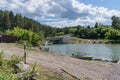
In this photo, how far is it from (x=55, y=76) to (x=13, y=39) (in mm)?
49877

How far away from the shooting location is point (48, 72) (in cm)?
1627

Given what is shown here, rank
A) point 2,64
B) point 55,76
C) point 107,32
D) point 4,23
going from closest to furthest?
1. point 2,64
2. point 55,76
3. point 4,23
4. point 107,32

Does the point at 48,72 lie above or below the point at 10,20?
below

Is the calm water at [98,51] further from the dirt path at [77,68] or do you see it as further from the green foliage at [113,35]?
→ the green foliage at [113,35]

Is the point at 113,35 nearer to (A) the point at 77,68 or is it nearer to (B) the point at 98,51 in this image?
(B) the point at 98,51

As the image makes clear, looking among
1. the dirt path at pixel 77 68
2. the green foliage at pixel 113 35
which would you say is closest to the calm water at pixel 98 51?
the dirt path at pixel 77 68

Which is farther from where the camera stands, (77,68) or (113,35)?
(113,35)

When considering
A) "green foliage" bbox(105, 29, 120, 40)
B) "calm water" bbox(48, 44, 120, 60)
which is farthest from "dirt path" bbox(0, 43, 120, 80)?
"green foliage" bbox(105, 29, 120, 40)

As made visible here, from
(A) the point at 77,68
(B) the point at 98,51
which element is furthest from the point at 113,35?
(A) the point at 77,68

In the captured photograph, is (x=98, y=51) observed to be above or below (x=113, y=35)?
below

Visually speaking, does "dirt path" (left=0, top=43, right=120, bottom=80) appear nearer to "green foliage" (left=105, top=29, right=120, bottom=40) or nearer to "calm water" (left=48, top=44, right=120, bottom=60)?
"calm water" (left=48, top=44, right=120, bottom=60)

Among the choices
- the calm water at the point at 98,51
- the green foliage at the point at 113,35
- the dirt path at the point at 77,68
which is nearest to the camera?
the dirt path at the point at 77,68

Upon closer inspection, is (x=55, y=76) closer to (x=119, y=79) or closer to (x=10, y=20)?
(x=119, y=79)

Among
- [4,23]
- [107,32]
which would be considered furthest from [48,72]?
[107,32]
